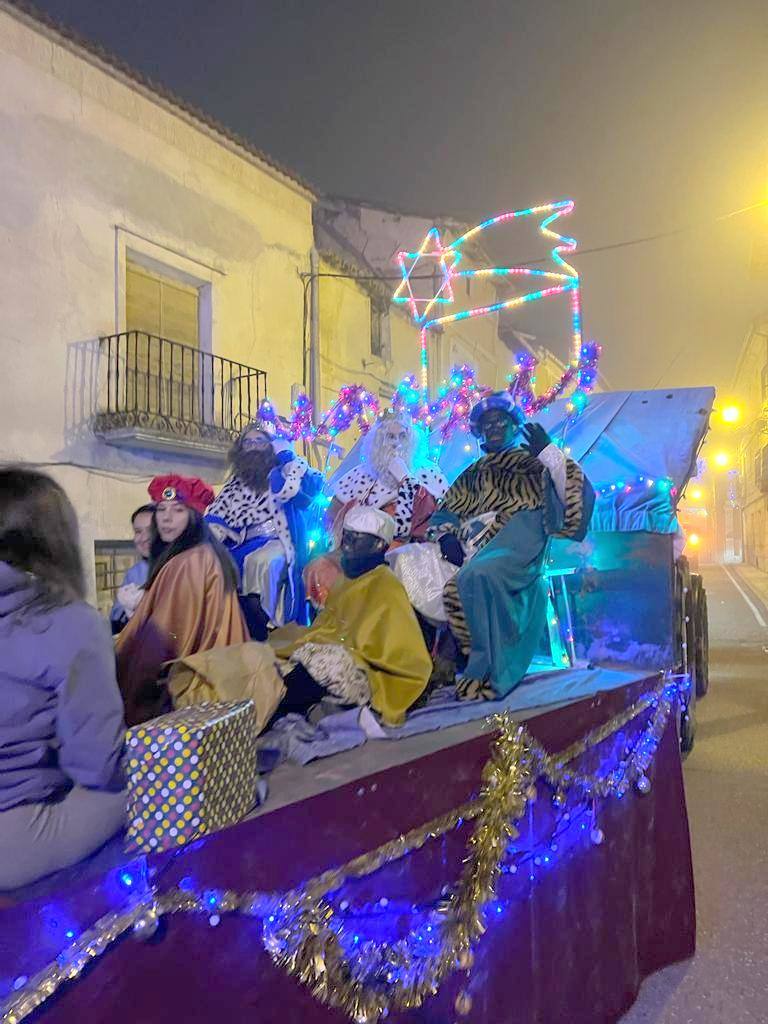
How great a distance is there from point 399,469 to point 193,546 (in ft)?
7.57

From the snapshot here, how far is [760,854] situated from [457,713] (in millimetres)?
2401

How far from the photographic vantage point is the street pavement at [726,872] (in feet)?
9.38

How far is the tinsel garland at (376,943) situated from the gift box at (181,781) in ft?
0.37

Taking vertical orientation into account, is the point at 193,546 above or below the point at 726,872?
above

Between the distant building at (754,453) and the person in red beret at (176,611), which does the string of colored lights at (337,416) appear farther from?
the distant building at (754,453)

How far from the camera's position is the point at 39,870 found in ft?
4.32

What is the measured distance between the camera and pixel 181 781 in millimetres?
1455

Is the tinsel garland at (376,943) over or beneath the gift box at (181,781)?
beneath

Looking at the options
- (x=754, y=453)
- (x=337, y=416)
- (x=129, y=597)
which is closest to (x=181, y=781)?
(x=129, y=597)

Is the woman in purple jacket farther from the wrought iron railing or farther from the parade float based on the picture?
the wrought iron railing

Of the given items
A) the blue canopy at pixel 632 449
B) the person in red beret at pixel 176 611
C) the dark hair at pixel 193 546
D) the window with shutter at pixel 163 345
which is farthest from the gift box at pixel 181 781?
the window with shutter at pixel 163 345

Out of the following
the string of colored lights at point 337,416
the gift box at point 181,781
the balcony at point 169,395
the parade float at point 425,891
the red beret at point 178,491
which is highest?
the balcony at point 169,395

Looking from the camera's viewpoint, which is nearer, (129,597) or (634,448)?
(129,597)

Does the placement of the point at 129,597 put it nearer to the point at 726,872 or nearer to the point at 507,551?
the point at 507,551
